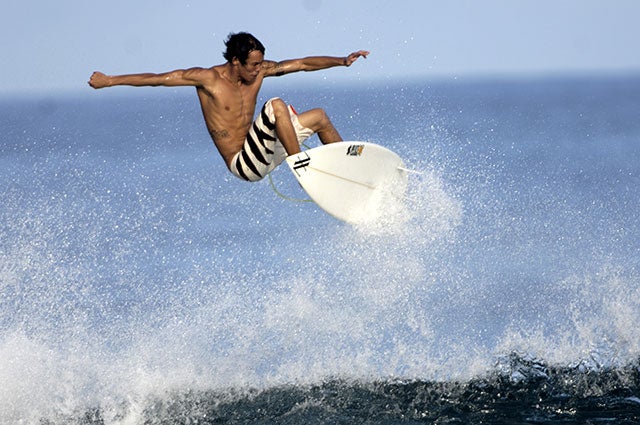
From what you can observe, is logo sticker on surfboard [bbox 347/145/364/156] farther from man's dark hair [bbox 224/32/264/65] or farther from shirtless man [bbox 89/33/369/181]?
A: man's dark hair [bbox 224/32/264/65]

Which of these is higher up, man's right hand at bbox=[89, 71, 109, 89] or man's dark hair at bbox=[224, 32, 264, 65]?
man's dark hair at bbox=[224, 32, 264, 65]

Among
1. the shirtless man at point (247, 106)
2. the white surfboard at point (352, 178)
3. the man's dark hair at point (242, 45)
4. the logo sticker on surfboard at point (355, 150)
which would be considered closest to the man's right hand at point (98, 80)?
the shirtless man at point (247, 106)

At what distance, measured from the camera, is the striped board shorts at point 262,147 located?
30.1 feet

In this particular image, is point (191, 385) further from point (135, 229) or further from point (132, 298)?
point (135, 229)

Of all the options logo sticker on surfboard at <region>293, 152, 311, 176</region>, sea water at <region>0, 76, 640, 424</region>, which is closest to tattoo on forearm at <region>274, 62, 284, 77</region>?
logo sticker on surfboard at <region>293, 152, 311, 176</region>

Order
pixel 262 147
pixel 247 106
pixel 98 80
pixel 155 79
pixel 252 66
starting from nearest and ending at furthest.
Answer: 1. pixel 98 80
2. pixel 155 79
3. pixel 252 66
4. pixel 262 147
5. pixel 247 106

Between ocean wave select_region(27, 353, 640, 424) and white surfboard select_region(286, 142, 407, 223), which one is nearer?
ocean wave select_region(27, 353, 640, 424)

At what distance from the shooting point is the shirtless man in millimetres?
9047

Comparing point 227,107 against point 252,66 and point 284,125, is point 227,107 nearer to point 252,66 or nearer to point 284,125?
point 252,66

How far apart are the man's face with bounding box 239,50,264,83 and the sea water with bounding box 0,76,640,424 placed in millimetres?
1854

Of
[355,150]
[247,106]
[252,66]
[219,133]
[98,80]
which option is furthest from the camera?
[219,133]

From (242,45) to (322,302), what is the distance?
4606mm

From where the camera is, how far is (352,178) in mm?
9656

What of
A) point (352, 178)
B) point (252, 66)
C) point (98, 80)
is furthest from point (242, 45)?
point (352, 178)
